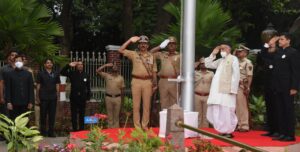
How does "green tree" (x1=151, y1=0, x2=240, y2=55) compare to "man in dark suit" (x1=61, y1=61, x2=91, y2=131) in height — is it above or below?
above

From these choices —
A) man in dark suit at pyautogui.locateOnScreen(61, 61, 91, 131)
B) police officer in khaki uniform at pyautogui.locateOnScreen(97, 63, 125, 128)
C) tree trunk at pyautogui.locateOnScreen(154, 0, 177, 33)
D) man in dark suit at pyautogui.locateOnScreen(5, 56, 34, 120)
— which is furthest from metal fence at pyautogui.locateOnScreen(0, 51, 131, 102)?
man in dark suit at pyautogui.locateOnScreen(5, 56, 34, 120)

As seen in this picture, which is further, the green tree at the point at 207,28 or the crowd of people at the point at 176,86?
the green tree at the point at 207,28

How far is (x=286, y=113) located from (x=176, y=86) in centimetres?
232

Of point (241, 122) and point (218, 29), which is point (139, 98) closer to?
point (241, 122)

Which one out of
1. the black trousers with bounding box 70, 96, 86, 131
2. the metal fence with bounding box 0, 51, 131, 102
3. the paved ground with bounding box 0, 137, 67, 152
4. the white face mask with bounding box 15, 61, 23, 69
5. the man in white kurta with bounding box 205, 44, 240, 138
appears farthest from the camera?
the metal fence with bounding box 0, 51, 131, 102

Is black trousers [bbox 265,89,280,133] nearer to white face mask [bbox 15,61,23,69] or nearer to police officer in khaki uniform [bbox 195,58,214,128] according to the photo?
police officer in khaki uniform [bbox 195,58,214,128]

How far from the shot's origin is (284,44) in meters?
9.75

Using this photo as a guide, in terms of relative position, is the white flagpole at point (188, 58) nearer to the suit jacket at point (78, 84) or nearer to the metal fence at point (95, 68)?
the suit jacket at point (78, 84)

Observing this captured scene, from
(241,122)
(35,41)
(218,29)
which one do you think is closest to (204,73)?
(241,122)

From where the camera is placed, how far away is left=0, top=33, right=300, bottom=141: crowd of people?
31.5ft

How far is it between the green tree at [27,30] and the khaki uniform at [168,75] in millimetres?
2954

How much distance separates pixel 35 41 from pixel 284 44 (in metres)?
5.63

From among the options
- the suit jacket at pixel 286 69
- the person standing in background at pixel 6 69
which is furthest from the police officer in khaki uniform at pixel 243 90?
the person standing in background at pixel 6 69

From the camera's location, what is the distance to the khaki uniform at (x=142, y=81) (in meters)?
10.7
